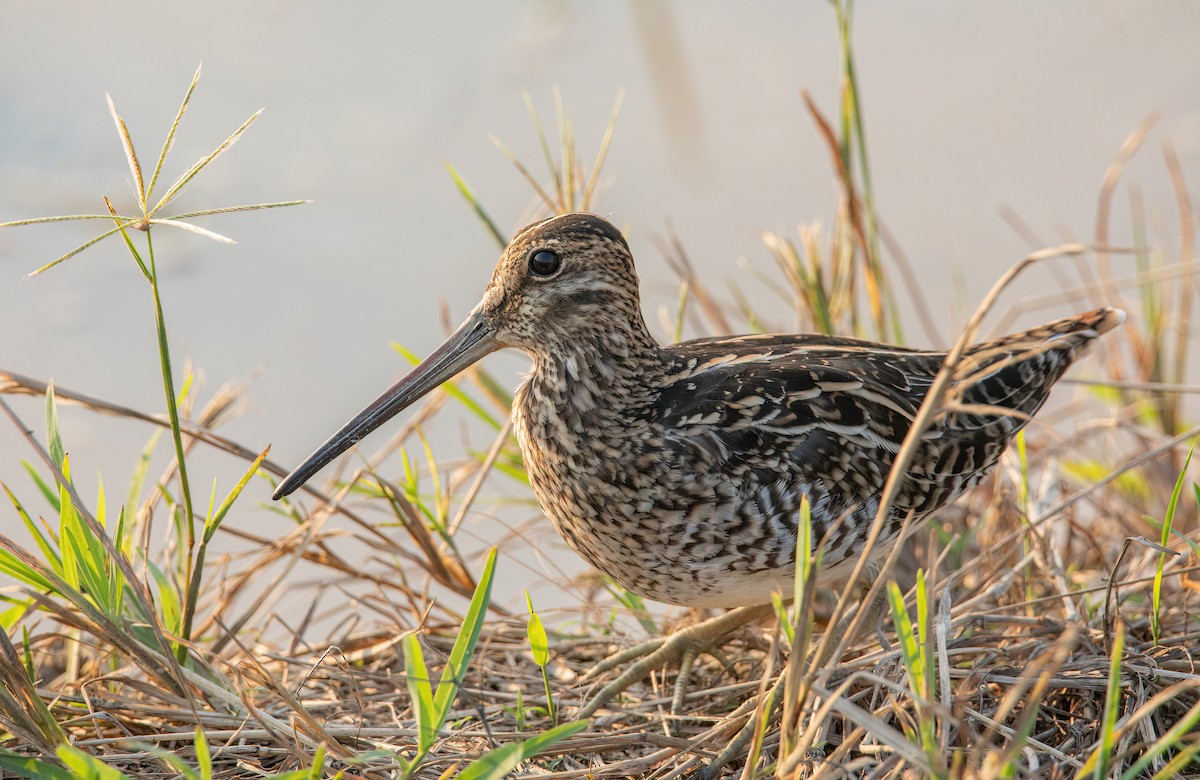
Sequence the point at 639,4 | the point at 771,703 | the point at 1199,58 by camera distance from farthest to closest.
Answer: the point at 1199,58, the point at 639,4, the point at 771,703

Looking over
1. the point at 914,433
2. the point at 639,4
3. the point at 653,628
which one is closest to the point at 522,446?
the point at 653,628

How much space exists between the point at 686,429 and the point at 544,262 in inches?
22.2

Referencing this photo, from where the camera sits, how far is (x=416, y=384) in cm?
319

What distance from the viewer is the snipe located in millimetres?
3014

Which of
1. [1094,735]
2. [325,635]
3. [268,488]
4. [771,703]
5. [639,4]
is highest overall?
[639,4]

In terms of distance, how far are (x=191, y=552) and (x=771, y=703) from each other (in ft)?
4.66

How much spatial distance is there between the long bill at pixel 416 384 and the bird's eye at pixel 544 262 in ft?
0.64

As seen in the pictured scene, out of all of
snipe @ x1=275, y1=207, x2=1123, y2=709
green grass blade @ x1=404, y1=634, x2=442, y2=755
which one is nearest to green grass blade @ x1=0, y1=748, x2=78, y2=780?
green grass blade @ x1=404, y1=634, x2=442, y2=755

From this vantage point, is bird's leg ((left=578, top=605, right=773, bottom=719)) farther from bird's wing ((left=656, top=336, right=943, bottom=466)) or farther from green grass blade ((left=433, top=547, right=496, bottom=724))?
green grass blade ((left=433, top=547, right=496, bottom=724))

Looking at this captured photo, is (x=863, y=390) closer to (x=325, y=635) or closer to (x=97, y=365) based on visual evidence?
(x=325, y=635)

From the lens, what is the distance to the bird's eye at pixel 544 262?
3.19 meters

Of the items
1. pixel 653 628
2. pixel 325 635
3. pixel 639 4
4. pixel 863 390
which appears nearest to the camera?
pixel 863 390

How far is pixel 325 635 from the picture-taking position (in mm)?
4027

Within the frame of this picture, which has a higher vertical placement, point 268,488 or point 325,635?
point 268,488
